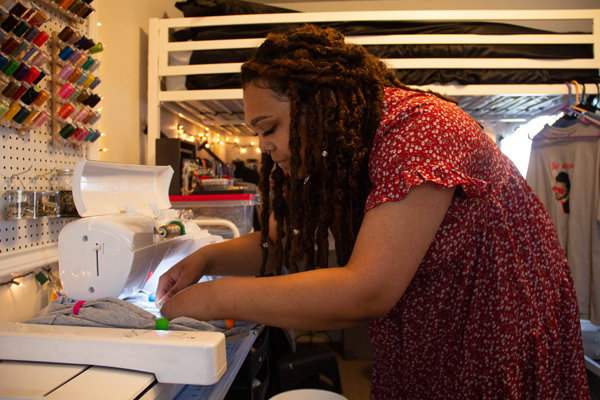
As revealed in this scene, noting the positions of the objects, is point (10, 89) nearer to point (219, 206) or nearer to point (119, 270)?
point (119, 270)

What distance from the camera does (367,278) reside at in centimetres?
50

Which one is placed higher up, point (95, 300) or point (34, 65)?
point (34, 65)

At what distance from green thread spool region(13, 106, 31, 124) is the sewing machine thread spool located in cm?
49

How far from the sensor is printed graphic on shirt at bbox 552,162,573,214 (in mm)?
2066

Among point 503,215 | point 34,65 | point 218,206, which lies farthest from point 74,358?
point 218,206

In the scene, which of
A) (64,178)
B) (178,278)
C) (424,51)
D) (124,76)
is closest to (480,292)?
(178,278)

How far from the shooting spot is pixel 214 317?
59 centimetres

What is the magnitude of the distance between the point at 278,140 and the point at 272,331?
152 cm

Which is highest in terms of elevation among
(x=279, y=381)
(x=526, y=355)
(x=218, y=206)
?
(x=218, y=206)

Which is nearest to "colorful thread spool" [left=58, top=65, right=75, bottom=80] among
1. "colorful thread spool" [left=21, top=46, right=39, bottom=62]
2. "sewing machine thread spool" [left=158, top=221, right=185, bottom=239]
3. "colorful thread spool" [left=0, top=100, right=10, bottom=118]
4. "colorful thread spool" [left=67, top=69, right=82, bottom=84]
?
"colorful thread spool" [left=67, top=69, right=82, bottom=84]

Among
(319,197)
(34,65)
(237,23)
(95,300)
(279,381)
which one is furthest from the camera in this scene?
(237,23)

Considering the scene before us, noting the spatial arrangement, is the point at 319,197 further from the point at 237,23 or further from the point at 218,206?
the point at 237,23

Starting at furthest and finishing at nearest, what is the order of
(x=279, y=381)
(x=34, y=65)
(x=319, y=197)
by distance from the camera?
1. (x=279, y=381)
2. (x=34, y=65)
3. (x=319, y=197)

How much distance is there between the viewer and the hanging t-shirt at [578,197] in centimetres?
196
